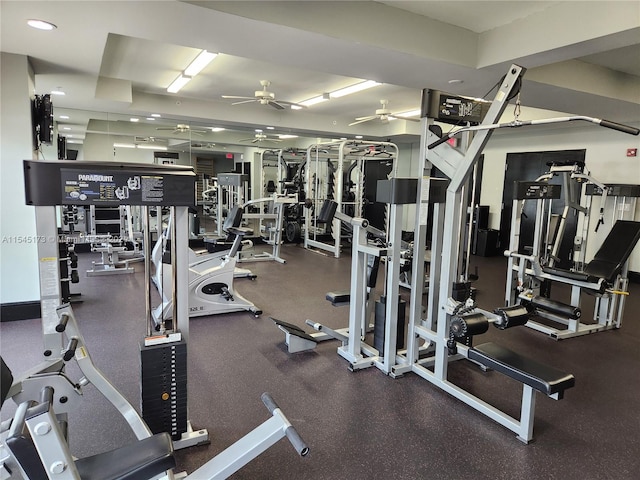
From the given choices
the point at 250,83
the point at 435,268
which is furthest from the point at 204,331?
the point at 250,83

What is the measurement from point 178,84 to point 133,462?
500cm

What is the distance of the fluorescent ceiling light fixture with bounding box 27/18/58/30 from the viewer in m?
2.79

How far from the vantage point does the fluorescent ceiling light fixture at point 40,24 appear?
2.79 meters

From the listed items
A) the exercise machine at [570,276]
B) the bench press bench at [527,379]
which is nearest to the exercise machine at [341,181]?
the exercise machine at [570,276]

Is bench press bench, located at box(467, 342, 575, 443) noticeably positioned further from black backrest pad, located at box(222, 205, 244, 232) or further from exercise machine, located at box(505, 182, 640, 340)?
black backrest pad, located at box(222, 205, 244, 232)

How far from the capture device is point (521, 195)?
3.76m

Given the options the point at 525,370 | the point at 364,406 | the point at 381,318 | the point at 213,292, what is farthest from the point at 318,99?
the point at 525,370

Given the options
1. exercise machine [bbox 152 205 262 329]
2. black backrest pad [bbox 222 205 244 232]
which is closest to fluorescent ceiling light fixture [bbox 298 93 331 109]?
black backrest pad [bbox 222 205 244 232]

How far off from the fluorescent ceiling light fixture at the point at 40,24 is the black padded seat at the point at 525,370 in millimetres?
3652

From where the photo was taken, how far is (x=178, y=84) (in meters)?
5.32

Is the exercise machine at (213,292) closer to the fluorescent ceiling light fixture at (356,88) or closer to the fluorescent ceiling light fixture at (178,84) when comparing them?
the fluorescent ceiling light fixture at (178,84)

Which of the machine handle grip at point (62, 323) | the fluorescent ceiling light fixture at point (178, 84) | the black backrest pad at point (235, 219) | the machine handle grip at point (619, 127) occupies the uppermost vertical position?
the fluorescent ceiling light fixture at point (178, 84)

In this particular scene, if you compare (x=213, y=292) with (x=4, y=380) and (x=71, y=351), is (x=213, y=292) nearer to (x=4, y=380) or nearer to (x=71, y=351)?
(x=71, y=351)

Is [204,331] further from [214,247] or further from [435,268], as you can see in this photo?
[435,268]
